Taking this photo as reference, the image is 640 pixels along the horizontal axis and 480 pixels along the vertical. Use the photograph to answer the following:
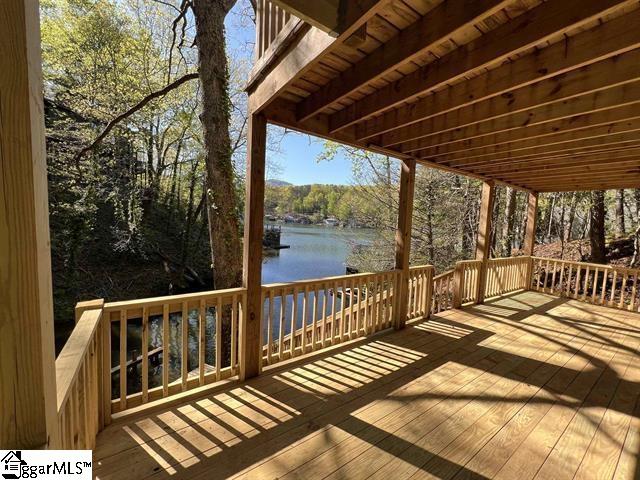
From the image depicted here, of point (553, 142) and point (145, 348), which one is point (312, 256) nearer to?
point (553, 142)

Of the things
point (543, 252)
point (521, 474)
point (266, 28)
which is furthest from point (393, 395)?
point (543, 252)

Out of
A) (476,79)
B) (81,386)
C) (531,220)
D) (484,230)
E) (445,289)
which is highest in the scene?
(476,79)

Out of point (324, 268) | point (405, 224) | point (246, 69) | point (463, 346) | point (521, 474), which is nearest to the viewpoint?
point (521, 474)

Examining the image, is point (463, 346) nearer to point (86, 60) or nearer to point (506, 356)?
point (506, 356)

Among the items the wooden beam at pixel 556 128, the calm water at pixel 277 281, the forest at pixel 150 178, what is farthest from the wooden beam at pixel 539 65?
the forest at pixel 150 178

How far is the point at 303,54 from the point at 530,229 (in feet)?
23.2

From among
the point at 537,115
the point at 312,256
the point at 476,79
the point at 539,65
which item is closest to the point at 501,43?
the point at 539,65

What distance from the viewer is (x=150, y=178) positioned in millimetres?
10102

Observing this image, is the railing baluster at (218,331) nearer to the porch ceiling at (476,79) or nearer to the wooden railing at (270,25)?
the porch ceiling at (476,79)

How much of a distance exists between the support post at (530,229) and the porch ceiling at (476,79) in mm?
2670

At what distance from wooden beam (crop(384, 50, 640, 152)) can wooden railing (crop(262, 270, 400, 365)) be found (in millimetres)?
1884

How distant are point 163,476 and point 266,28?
3286 mm

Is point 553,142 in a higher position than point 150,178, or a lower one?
lower

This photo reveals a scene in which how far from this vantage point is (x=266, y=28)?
8.10 feet
